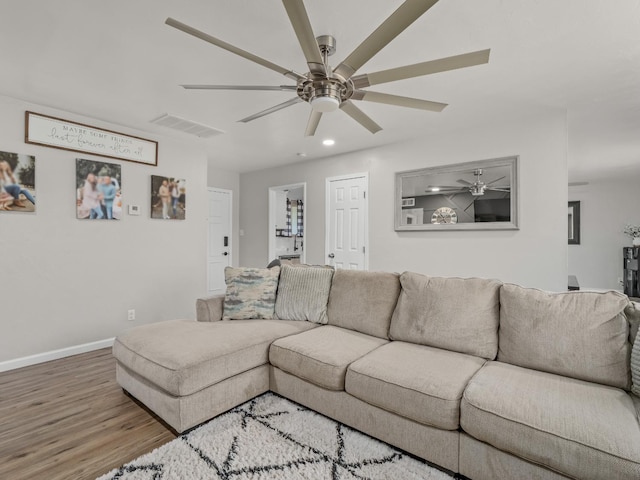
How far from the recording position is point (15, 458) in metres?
1.71

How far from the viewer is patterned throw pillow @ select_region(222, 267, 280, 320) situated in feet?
9.04

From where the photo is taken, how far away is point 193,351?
1.99 metres

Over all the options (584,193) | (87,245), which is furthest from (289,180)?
(584,193)

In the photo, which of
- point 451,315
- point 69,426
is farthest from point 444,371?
point 69,426

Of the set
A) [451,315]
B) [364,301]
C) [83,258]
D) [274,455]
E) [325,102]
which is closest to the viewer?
Answer: [274,455]

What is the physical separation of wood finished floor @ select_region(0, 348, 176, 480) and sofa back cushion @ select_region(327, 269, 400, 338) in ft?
4.54

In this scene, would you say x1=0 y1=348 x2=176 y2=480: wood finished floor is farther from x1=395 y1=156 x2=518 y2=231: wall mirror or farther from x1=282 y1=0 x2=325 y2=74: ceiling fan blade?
x1=395 y1=156 x2=518 y2=231: wall mirror

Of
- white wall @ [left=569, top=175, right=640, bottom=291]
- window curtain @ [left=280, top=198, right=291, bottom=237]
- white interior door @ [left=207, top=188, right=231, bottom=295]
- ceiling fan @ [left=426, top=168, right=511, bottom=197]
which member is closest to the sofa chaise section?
ceiling fan @ [left=426, top=168, right=511, bottom=197]

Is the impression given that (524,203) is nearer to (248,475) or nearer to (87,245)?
(248,475)

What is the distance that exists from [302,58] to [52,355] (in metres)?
3.48

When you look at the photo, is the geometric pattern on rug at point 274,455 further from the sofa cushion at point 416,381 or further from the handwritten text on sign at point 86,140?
the handwritten text on sign at point 86,140

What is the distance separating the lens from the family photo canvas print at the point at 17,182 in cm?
285

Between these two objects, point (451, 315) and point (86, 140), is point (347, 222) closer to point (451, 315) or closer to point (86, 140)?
point (451, 315)

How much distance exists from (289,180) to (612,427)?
192 inches
